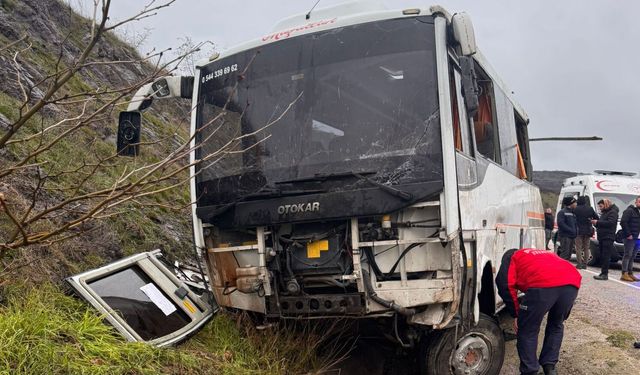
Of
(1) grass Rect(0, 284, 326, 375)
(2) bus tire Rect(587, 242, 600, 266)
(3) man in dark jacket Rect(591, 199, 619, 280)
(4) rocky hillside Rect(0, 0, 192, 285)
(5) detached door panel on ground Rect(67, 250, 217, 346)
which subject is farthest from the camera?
(2) bus tire Rect(587, 242, 600, 266)

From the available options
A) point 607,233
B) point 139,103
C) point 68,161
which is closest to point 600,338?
point 139,103

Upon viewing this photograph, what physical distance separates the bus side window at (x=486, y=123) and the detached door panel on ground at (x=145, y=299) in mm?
2925

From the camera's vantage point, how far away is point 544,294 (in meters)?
4.63

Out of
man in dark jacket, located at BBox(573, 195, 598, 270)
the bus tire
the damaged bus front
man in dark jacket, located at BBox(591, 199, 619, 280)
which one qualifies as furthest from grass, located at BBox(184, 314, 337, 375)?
the bus tire

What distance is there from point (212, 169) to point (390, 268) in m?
1.74

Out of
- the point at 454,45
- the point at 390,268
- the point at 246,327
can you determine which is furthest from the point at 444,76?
the point at 246,327

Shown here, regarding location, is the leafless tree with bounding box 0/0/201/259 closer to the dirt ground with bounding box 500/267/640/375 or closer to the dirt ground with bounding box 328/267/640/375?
the dirt ground with bounding box 328/267/640/375

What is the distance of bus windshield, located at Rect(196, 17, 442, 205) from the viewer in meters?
4.09

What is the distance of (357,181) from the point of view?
4094 mm

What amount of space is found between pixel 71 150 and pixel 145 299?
3609mm

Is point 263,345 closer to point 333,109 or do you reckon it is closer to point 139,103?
point 333,109

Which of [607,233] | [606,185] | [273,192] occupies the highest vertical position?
[606,185]

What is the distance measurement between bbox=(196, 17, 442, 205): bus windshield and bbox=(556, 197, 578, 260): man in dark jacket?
9639mm

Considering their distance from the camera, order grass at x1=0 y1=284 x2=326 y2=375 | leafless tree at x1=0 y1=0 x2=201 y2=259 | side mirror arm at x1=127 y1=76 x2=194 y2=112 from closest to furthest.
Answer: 1. leafless tree at x1=0 y1=0 x2=201 y2=259
2. grass at x1=0 y1=284 x2=326 y2=375
3. side mirror arm at x1=127 y1=76 x2=194 y2=112
